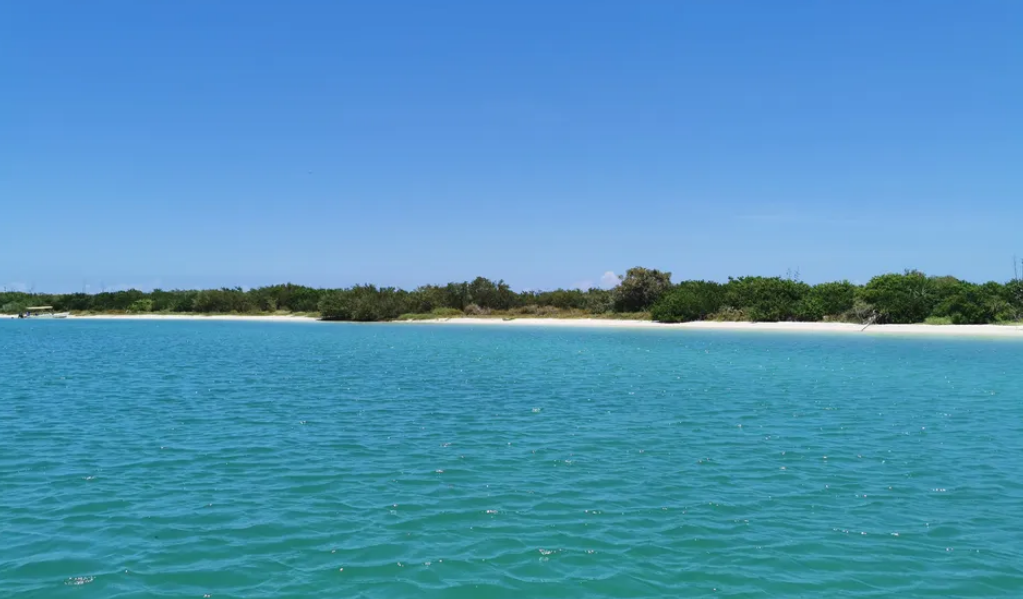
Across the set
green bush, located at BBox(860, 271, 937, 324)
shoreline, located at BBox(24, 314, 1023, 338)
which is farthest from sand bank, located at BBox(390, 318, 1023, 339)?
green bush, located at BBox(860, 271, 937, 324)

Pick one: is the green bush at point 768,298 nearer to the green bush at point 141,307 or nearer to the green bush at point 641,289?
the green bush at point 641,289

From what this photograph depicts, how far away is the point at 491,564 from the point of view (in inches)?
347

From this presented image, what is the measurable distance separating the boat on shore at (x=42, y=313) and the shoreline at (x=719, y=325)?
86.9 feet

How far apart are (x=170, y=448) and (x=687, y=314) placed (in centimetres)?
7247

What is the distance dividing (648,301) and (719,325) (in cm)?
1538

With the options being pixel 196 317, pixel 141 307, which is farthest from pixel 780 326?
pixel 141 307

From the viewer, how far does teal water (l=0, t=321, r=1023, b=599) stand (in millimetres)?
8469

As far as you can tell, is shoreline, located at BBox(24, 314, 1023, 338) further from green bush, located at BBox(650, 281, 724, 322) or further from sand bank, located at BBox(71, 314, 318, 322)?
green bush, located at BBox(650, 281, 724, 322)

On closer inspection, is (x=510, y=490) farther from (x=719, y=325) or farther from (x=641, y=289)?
(x=641, y=289)

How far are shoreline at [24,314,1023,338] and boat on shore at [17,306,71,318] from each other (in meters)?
26.5

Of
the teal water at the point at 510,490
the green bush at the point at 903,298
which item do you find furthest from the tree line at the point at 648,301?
the teal water at the point at 510,490

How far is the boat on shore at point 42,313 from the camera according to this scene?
4936 inches

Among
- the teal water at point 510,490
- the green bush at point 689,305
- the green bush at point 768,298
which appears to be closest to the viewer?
the teal water at point 510,490

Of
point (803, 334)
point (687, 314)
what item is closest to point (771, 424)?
point (803, 334)
